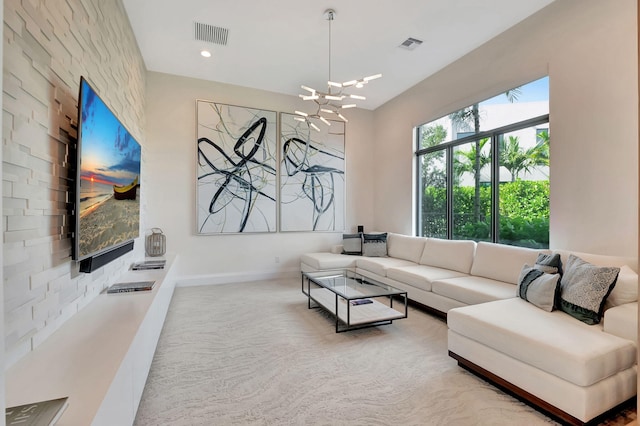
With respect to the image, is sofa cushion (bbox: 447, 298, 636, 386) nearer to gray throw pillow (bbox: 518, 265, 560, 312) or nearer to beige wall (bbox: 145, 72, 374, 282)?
gray throw pillow (bbox: 518, 265, 560, 312)

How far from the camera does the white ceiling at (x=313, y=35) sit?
3.11 meters

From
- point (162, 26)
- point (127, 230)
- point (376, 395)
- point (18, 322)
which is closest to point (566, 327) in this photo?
point (376, 395)

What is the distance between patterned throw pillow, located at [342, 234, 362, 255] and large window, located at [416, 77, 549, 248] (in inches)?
40.5

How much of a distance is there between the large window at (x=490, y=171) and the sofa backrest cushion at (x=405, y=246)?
42cm

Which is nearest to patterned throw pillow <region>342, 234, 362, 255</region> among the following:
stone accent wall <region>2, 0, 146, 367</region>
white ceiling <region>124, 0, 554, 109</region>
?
white ceiling <region>124, 0, 554, 109</region>

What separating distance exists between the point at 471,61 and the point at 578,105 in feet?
4.91

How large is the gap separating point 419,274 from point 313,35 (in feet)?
9.92

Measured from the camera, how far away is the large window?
11.0 feet

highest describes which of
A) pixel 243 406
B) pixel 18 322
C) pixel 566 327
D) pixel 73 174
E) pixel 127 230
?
pixel 73 174

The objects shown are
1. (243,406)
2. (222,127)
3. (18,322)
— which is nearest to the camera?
(18,322)

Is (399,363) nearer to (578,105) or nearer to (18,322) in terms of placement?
(18,322)

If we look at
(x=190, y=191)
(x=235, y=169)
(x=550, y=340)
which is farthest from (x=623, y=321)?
(x=190, y=191)

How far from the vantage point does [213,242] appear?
4871mm

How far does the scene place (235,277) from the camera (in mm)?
4945
